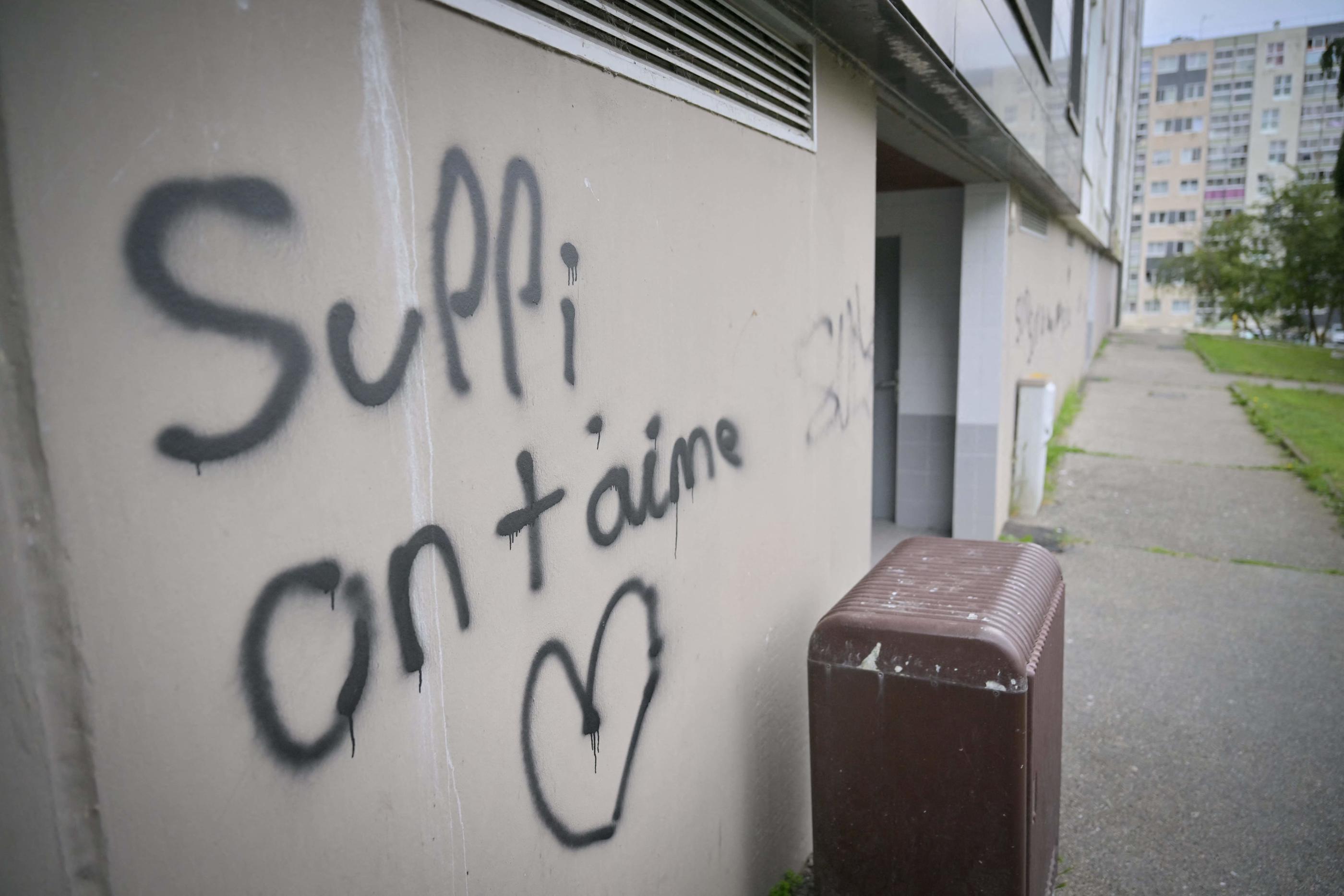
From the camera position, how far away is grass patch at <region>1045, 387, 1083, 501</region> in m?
9.33

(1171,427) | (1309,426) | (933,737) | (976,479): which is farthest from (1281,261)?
(933,737)

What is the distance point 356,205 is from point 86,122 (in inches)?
15.4

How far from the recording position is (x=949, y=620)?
2350 millimetres

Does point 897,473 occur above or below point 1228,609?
above

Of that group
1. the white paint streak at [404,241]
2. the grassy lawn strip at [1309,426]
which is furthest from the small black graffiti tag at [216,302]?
the grassy lawn strip at [1309,426]

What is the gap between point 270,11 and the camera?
1212 millimetres

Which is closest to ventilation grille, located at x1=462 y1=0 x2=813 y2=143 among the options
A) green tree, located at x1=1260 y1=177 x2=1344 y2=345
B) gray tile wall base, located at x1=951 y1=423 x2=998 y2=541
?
gray tile wall base, located at x1=951 y1=423 x2=998 y2=541

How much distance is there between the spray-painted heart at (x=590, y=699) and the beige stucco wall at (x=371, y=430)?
17mm

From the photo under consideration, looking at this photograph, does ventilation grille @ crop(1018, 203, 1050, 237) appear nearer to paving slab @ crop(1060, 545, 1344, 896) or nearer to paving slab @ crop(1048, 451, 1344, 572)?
paving slab @ crop(1048, 451, 1344, 572)

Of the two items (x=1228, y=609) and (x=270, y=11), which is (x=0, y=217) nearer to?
(x=270, y=11)

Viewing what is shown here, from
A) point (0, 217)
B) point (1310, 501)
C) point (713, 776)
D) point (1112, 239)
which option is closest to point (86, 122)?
point (0, 217)

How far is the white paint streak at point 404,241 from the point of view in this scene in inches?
53.9

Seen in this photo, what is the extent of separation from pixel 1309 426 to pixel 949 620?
13.0 metres

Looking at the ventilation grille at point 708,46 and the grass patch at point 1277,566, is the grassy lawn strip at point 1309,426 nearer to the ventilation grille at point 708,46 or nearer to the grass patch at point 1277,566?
the grass patch at point 1277,566
